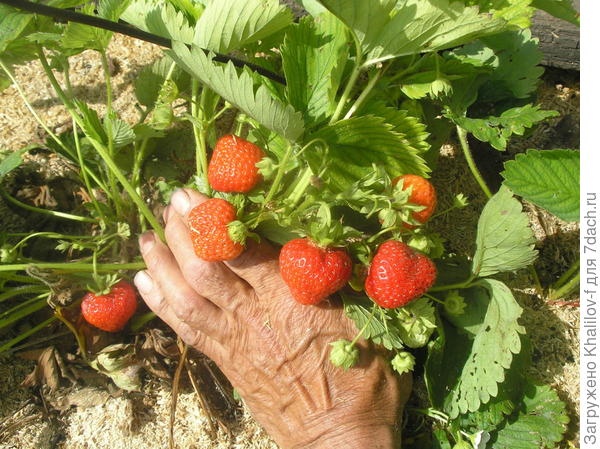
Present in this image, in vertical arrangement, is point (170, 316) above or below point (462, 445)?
above

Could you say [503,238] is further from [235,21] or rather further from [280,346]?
[235,21]

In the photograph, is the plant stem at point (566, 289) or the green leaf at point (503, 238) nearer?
the green leaf at point (503, 238)

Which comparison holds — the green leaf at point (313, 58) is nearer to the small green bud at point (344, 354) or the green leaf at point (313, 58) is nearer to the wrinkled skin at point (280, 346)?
the wrinkled skin at point (280, 346)

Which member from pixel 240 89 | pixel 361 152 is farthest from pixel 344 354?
pixel 240 89

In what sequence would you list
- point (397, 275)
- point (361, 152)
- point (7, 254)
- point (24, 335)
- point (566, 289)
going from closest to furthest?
1. point (397, 275)
2. point (361, 152)
3. point (7, 254)
4. point (24, 335)
5. point (566, 289)

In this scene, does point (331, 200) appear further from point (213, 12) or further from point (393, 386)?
point (393, 386)

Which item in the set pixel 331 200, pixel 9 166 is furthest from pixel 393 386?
pixel 9 166

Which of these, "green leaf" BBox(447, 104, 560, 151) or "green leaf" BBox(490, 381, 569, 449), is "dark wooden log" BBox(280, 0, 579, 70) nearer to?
"green leaf" BBox(447, 104, 560, 151)

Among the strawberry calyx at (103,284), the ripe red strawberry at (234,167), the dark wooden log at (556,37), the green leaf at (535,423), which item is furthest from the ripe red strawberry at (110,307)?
the dark wooden log at (556,37)

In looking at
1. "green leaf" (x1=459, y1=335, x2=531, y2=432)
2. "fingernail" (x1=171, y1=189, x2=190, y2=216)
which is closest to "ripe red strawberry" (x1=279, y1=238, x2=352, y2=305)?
"fingernail" (x1=171, y1=189, x2=190, y2=216)
